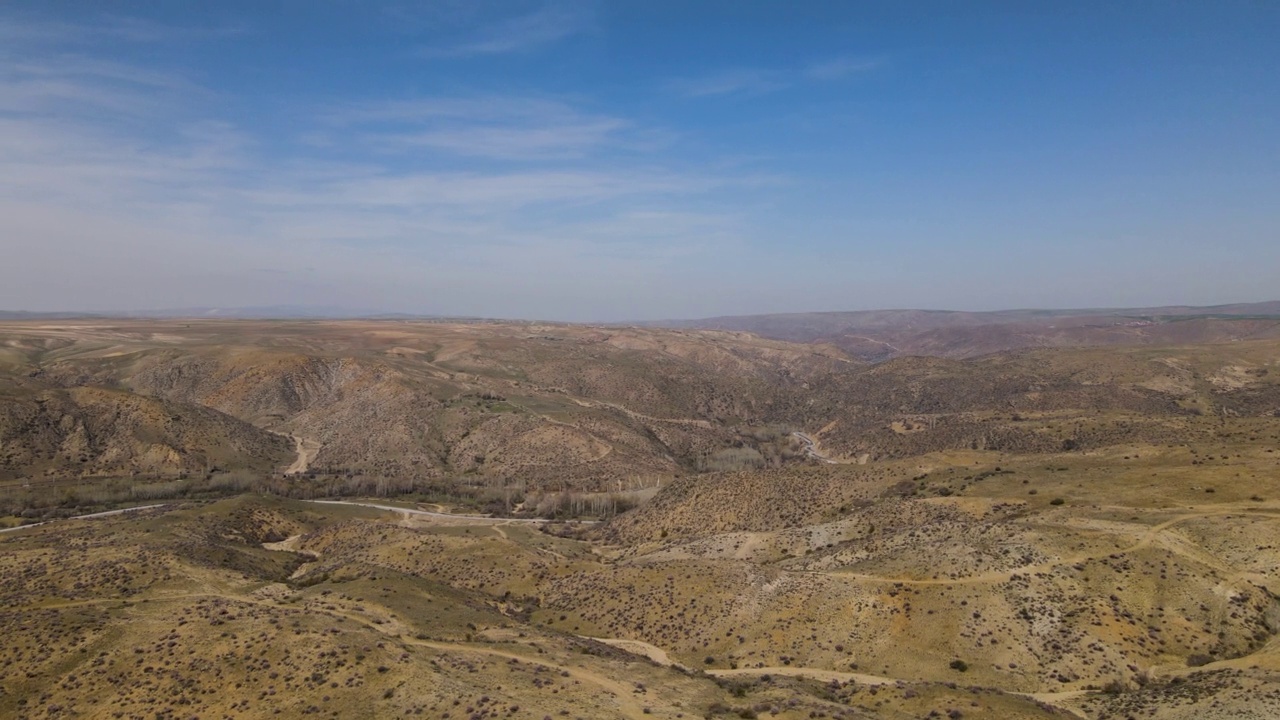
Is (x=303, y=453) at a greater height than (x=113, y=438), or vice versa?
(x=113, y=438)

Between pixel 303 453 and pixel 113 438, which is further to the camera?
pixel 303 453

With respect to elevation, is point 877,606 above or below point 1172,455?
below

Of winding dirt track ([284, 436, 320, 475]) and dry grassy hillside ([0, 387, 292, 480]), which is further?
winding dirt track ([284, 436, 320, 475])

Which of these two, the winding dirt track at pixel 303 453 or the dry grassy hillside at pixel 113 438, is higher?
the dry grassy hillside at pixel 113 438

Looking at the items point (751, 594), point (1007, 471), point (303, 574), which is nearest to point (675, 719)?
point (751, 594)

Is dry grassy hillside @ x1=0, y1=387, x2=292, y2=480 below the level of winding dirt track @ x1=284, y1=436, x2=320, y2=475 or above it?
above

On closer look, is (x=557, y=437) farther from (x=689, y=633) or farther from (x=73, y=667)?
(x=73, y=667)

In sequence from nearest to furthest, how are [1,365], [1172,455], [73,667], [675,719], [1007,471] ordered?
[675,719]
[73,667]
[1172,455]
[1007,471]
[1,365]

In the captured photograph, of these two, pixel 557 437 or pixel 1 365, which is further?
pixel 1 365

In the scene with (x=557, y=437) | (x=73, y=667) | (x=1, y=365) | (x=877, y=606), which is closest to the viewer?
(x=73, y=667)

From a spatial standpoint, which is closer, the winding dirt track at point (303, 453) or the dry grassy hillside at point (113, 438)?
the dry grassy hillside at point (113, 438)
